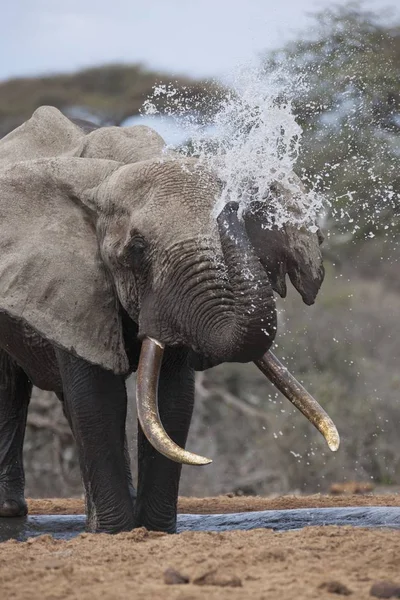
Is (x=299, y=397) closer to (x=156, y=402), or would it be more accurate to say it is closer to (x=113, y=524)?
(x=156, y=402)

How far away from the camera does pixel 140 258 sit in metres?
4.78

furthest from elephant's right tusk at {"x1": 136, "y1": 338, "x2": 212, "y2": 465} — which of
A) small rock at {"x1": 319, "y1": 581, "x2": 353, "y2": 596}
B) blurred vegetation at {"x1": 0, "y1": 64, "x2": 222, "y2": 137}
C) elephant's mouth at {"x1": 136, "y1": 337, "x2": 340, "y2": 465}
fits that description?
blurred vegetation at {"x1": 0, "y1": 64, "x2": 222, "y2": 137}

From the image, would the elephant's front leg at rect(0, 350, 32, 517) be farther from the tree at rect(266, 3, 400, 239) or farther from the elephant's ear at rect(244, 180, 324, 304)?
the tree at rect(266, 3, 400, 239)

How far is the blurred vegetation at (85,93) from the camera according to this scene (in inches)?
698

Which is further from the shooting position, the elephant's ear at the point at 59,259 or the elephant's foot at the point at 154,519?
the elephant's foot at the point at 154,519

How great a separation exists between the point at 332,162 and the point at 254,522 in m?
5.04

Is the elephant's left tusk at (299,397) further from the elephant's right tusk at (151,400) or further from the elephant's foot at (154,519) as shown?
the elephant's foot at (154,519)

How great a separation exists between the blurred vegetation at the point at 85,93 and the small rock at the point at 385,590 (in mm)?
14021

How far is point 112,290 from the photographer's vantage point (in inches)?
201

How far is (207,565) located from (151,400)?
1212mm

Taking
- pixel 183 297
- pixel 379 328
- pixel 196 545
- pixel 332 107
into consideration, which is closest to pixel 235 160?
pixel 183 297

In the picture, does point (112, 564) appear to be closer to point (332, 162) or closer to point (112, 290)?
point (112, 290)

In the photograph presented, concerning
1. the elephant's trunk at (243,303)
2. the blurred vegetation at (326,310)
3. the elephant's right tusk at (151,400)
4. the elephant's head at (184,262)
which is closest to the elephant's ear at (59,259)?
the elephant's head at (184,262)

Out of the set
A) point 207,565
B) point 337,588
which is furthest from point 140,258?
point 337,588
